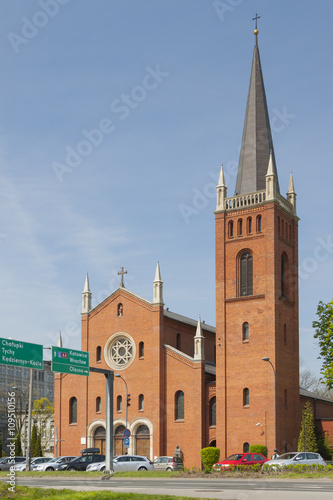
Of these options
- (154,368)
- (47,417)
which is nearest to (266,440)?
(154,368)

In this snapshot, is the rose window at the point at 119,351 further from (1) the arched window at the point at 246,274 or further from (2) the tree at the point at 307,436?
(2) the tree at the point at 307,436

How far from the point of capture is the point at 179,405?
5656 cm

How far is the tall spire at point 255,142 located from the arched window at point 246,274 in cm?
581

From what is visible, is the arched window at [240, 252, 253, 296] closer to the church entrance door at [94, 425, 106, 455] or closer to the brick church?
the brick church

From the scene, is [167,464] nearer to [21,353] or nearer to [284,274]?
[284,274]

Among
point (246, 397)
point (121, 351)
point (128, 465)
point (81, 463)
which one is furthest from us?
point (121, 351)

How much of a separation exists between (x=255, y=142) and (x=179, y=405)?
77.0 ft

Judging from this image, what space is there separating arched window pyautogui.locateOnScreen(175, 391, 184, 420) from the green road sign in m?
23.0

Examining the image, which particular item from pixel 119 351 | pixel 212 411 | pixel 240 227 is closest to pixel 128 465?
pixel 212 411

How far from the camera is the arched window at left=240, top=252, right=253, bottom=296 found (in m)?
55.2

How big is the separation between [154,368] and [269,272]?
42.4ft

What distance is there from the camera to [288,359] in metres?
55.2

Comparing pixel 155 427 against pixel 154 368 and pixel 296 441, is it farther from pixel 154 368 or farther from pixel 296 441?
pixel 296 441

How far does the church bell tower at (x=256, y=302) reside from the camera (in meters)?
52.3
